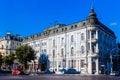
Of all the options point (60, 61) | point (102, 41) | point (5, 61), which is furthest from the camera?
point (5, 61)

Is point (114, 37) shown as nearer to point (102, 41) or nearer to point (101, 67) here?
point (102, 41)

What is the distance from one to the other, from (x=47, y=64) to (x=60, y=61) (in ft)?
27.7

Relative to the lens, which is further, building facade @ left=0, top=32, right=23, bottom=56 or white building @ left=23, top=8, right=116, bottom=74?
building facade @ left=0, top=32, right=23, bottom=56

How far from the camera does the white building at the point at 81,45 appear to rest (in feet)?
235

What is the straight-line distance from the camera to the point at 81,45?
75.2 meters

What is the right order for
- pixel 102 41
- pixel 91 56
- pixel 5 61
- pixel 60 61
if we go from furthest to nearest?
pixel 5 61 < pixel 60 61 < pixel 102 41 < pixel 91 56

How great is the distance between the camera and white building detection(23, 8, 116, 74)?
7175cm

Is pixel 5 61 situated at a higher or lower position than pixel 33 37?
lower

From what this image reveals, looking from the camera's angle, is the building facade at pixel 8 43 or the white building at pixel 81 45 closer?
the white building at pixel 81 45

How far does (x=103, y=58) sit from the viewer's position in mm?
75000

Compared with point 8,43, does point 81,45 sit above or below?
below

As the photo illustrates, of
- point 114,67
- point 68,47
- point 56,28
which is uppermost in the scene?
point 56,28

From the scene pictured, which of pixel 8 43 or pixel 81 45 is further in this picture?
pixel 8 43

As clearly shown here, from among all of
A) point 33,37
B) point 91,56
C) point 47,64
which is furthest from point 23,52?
point 91,56
